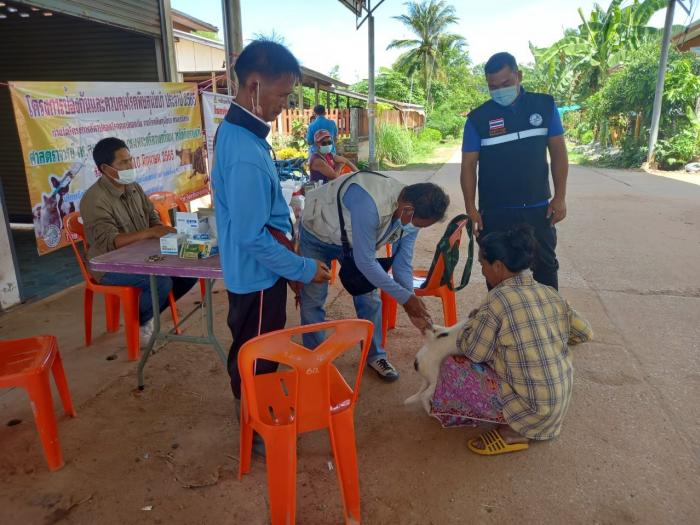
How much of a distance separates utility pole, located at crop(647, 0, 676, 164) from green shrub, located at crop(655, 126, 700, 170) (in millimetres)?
241

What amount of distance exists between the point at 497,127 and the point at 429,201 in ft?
3.74

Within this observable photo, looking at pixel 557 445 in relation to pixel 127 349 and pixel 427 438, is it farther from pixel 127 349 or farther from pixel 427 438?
pixel 127 349

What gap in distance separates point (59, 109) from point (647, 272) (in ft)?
18.1

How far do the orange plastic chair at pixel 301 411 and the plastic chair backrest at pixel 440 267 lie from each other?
1.32m

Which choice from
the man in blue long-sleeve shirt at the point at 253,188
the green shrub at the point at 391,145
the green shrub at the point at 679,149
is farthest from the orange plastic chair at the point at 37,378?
the green shrub at the point at 679,149

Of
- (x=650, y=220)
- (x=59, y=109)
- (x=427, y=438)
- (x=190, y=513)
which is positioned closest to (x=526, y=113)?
(x=427, y=438)

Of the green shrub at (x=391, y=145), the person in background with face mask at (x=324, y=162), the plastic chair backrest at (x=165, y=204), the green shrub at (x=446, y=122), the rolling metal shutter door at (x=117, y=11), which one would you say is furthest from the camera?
the green shrub at (x=446, y=122)

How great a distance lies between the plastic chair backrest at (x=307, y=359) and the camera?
1721mm

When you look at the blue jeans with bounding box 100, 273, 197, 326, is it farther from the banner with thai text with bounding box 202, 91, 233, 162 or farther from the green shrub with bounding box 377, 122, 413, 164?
the green shrub with bounding box 377, 122, 413, 164

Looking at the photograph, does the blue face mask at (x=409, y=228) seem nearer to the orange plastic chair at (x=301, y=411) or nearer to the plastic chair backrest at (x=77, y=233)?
the orange plastic chair at (x=301, y=411)

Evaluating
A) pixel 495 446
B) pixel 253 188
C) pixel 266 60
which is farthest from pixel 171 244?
pixel 495 446

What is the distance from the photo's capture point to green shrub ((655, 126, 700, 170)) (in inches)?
509

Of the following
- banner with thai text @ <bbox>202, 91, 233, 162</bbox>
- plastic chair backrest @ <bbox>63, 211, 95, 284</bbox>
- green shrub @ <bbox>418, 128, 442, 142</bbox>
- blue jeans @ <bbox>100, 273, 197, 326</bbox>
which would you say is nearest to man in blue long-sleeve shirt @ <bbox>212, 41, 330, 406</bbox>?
blue jeans @ <bbox>100, 273, 197, 326</bbox>

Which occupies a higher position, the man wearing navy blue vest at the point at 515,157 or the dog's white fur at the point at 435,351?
the man wearing navy blue vest at the point at 515,157
